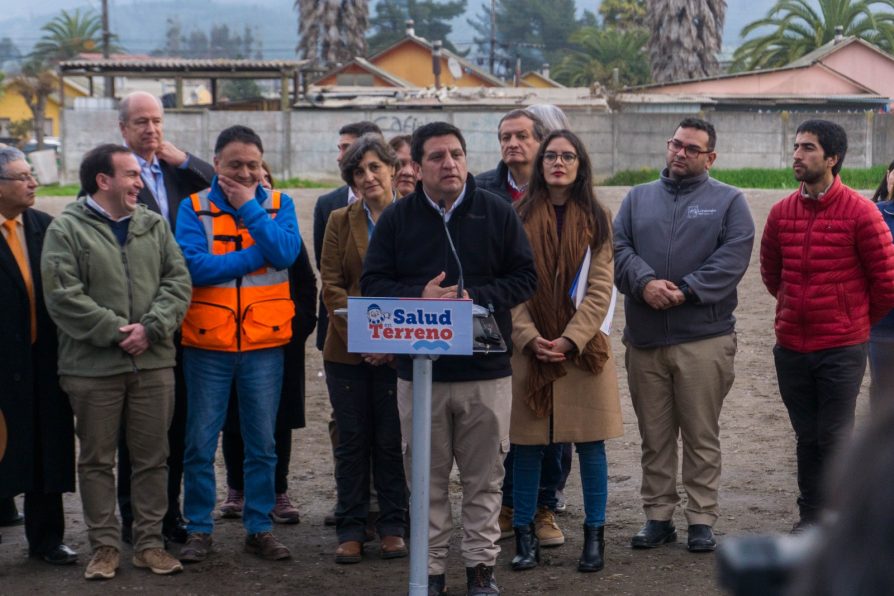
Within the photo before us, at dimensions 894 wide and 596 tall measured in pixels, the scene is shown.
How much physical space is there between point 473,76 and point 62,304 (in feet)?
149

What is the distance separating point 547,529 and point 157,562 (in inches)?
80.6

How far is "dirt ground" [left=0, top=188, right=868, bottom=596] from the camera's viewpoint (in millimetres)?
6051

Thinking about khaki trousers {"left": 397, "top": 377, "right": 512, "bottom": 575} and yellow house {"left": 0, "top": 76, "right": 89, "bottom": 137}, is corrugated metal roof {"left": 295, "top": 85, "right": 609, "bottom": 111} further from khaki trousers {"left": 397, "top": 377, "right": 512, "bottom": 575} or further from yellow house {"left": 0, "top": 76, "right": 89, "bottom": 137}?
yellow house {"left": 0, "top": 76, "right": 89, "bottom": 137}

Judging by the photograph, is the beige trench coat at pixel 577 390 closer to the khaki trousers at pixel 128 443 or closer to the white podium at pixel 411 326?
the white podium at pixel 411 326

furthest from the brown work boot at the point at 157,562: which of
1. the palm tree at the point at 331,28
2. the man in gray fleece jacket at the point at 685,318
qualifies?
the palm tree at the point at 331,28

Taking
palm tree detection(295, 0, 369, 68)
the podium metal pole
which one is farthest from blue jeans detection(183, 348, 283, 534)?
palm tree detection(295, 0, 369, 68)

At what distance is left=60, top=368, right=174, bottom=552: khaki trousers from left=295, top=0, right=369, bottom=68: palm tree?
118 feet

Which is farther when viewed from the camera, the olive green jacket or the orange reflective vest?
the orange reflective vest

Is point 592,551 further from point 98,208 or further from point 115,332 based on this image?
point 98,208

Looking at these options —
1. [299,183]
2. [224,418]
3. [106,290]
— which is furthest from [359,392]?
[299,183]

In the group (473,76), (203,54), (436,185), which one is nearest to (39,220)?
(436,185)

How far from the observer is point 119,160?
615cm

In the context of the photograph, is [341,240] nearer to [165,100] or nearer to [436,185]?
[436,185]

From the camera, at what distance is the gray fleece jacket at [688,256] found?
6598mm
